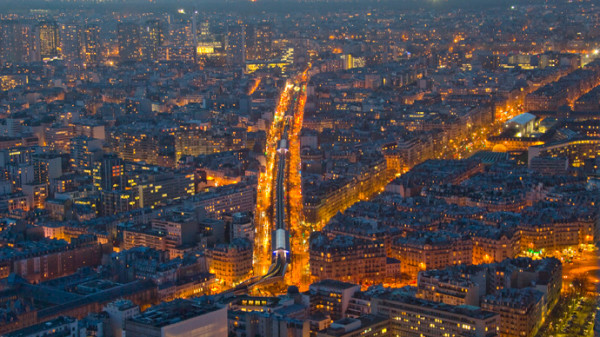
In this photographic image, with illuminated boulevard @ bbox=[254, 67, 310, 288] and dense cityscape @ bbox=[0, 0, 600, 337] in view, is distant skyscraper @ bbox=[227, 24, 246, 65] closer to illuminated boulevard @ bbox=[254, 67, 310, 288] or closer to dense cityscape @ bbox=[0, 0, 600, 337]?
dense cityscape @ bbox=[0, 0, 600, 337]

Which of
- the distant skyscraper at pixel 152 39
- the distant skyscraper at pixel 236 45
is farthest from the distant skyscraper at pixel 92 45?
the distant skyscraper at pixel 236 45

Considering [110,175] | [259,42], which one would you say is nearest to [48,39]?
[259,42]

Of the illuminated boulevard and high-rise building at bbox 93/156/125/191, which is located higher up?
high-rise building at bbox 93/156/125/191

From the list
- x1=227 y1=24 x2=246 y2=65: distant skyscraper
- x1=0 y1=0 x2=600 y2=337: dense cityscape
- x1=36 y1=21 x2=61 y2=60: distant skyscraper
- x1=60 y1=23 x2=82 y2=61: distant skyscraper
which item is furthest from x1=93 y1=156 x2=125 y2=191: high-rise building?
x1=36 y1=21 x2=61 y2=60: distant skyscraper

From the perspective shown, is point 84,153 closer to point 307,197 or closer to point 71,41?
point 307,197

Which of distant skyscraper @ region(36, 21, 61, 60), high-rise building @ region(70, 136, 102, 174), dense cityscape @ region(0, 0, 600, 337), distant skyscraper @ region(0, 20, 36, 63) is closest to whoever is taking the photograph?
dense cityscape @ region(0, 0, 600, 337)

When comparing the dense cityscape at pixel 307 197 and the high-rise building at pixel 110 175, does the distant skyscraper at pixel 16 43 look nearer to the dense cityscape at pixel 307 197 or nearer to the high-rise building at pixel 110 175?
the dense cityscape at pixel 307 197

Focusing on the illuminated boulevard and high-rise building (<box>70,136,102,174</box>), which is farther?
high-rise building (<box>70,136,102,174</box>)
